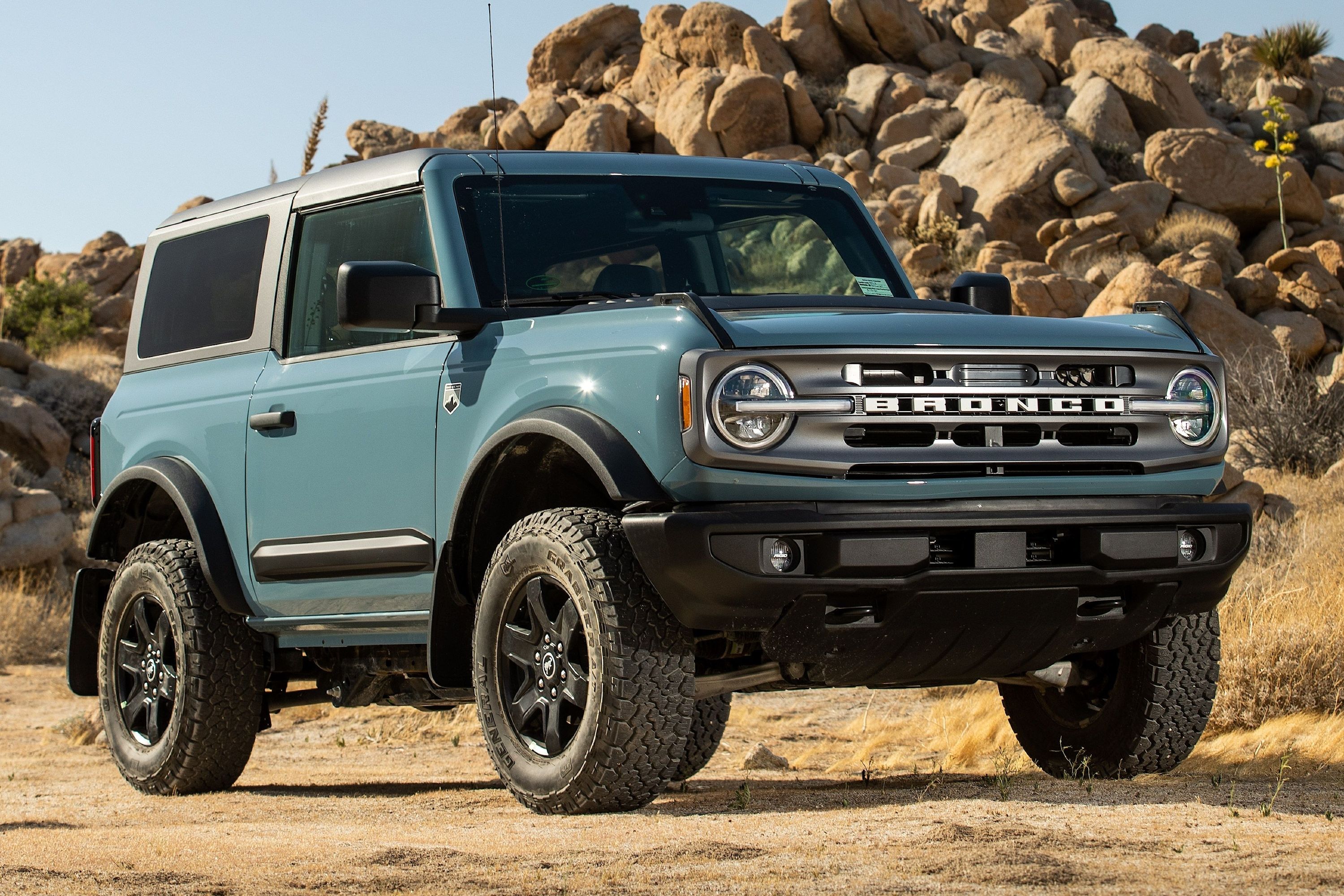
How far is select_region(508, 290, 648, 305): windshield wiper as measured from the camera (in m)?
5.98

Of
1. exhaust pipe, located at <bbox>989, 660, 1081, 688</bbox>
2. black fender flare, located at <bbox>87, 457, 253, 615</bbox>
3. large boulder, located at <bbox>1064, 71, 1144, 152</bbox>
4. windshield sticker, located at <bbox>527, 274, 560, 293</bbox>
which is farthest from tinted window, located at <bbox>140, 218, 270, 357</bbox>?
large boulder, located at <bbox>1064, 71, 1144, 152</bbox>

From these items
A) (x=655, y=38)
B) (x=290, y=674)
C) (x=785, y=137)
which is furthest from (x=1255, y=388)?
(x=655, y=38)

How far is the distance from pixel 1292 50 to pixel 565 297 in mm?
44367

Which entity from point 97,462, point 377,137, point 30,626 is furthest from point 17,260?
point 97,462

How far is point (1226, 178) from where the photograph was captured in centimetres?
3653

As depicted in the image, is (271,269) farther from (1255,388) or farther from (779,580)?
(1255,388)

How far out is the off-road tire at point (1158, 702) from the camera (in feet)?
19.4

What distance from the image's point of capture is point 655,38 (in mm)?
48188

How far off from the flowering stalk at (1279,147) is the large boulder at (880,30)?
997 cm

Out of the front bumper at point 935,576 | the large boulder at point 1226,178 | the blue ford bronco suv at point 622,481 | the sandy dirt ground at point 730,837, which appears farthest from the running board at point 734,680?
the large boulder at point 1226,178

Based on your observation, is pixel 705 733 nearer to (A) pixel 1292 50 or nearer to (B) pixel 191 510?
(B) pixel 191 510

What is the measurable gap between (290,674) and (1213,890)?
4.75m

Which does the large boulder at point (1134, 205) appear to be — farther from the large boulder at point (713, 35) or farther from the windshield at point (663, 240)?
the windshield at point (663, 240)

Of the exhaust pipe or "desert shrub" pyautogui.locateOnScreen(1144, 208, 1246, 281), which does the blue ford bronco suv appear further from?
"desert shrub" pyautogui.locateOnScreen(1144, 208, 1246, 281)
